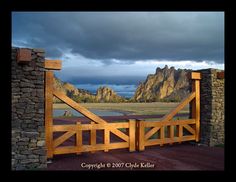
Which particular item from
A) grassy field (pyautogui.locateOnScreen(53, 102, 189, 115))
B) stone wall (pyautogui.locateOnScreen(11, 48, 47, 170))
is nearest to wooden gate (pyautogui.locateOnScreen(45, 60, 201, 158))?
stone wall (pyautogui.locateOnScreen(11, 48, 47, 170))

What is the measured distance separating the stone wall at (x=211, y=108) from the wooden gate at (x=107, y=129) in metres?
0.24

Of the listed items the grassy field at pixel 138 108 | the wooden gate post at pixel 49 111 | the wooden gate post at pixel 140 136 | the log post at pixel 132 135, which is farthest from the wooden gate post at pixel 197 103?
the grassy field at pixel 138 108

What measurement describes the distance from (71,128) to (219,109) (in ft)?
20.6

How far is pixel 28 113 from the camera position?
6.64m

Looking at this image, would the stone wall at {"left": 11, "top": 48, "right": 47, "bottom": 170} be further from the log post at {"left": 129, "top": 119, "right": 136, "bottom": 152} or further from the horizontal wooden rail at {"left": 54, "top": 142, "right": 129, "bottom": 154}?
the log post at {"left": 129, "top": 119, "right": 136, "bottom": 152}

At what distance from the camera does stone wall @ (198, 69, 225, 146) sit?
9.97 meters

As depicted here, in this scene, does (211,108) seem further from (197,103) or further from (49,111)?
(49,111)

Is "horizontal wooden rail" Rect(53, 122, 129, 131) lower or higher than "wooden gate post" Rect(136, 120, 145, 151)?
higher

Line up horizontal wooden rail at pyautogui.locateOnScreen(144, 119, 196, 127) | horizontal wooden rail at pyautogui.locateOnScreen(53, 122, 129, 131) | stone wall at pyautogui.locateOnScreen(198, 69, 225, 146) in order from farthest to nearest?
stone wall at pyautogui.locateOnScreen(198, 69, 225, 146) < horizontal wooden rail at pyautogui.locateOnScreen(144, 119, 196, 127) < horizontal wooden rail at pyautogui.locateOnScreen(53, 122, 129, 131)

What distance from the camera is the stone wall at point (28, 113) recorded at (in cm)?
649

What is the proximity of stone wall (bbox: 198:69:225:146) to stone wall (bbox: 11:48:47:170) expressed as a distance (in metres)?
6.67
